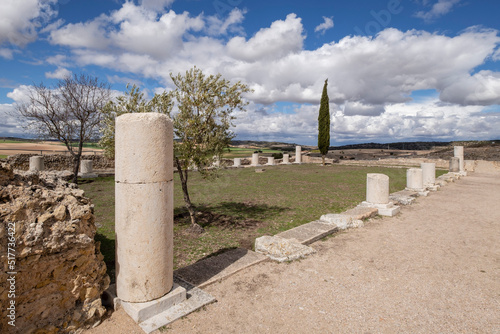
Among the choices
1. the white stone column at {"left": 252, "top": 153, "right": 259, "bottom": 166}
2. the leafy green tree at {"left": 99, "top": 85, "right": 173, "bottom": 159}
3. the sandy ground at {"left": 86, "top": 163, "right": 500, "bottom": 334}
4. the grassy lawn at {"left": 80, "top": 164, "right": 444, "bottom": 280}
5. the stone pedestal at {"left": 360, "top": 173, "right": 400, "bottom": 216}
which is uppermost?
the leafy green tree at {"left": 99, "top": 85, "right": 173, "bottom": 159}

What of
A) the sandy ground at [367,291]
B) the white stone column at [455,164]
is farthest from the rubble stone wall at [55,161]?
the white stone column at [455,164]

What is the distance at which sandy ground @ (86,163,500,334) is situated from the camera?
3.62 meters

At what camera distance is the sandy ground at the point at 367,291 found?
3.62 metres

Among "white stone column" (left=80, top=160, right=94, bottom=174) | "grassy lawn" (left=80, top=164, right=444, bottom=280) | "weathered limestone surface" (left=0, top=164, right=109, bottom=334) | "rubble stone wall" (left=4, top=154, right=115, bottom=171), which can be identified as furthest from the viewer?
"white stone column" (left=80, top=160, right=94, bottom=174)

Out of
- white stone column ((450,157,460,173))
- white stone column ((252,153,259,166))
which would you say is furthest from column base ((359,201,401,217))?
white stone column ((252,153,259,166))

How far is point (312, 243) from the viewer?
669 centimetres

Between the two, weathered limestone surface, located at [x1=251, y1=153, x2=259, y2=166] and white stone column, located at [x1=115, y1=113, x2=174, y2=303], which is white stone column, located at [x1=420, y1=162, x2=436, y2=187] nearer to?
white stone column, located at [x1=115, y1=113, x2=174, y2=303]

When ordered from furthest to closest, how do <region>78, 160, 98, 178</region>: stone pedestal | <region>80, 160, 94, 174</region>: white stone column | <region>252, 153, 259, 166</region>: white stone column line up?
<region>252, 153, 259, 166</region>: white stone column → <region>80, 160, 94, 174</region>: white stone column → <region>78, 160, 98, 178</region>: stone pedestal

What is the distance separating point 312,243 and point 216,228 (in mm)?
2791

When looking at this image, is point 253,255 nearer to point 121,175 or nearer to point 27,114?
point 121,175

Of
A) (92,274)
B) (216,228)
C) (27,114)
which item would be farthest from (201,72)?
(27,114)

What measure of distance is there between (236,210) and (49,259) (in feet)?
23.7

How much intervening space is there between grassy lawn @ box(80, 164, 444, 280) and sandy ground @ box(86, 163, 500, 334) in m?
1.71

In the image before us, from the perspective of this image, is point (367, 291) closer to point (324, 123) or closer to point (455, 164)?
point (455, 164)
